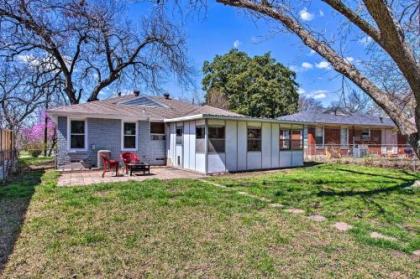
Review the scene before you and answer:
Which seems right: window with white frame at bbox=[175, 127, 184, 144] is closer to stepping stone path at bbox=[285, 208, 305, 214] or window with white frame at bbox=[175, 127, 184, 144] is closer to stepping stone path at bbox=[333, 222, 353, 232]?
stepping stone path at bbox=[285, 208, 305, 214]

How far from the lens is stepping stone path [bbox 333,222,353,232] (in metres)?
5.22

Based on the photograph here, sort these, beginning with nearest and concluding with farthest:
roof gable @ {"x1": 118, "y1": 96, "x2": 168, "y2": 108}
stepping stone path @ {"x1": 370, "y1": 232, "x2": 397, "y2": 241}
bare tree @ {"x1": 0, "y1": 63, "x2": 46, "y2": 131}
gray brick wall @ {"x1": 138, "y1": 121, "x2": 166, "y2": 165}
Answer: stepping stone path @ {"x1": 370, "y1": 232, "x2": 397, "y2": 241}
gray brick wall @ {"x1": 138, "y1": 121, "x2": 166, "y2": 165}
roof gable @ {"x1": 118, "y1": 96, "x2": 168, "y2": 108}
bare tree @ {"x1": 0, "y1": 63, "x2": 46, "y2": 131}

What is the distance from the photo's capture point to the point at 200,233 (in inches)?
193

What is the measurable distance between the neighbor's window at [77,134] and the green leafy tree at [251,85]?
20474mm

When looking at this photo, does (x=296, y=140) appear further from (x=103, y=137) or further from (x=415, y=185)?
(x=103, y=137)

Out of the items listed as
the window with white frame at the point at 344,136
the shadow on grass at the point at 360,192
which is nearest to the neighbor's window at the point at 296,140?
the shadow on grass at the point at 360,192

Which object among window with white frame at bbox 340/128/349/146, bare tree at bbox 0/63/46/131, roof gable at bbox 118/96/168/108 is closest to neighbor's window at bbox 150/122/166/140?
roof gable at bbox 118/96/168/108

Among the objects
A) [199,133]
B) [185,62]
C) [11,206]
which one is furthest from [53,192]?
[185,62]

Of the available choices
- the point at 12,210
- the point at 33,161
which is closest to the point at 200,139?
the point at 12,210

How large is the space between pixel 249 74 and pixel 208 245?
1191 inches

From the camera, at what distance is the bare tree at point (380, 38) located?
8.57 feet

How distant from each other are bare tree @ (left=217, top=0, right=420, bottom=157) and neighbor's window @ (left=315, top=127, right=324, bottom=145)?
19647mm

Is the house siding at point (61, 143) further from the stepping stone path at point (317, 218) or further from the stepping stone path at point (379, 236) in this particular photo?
the stepping stone path at point (379, 236)

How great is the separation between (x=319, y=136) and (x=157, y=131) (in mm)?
13846
